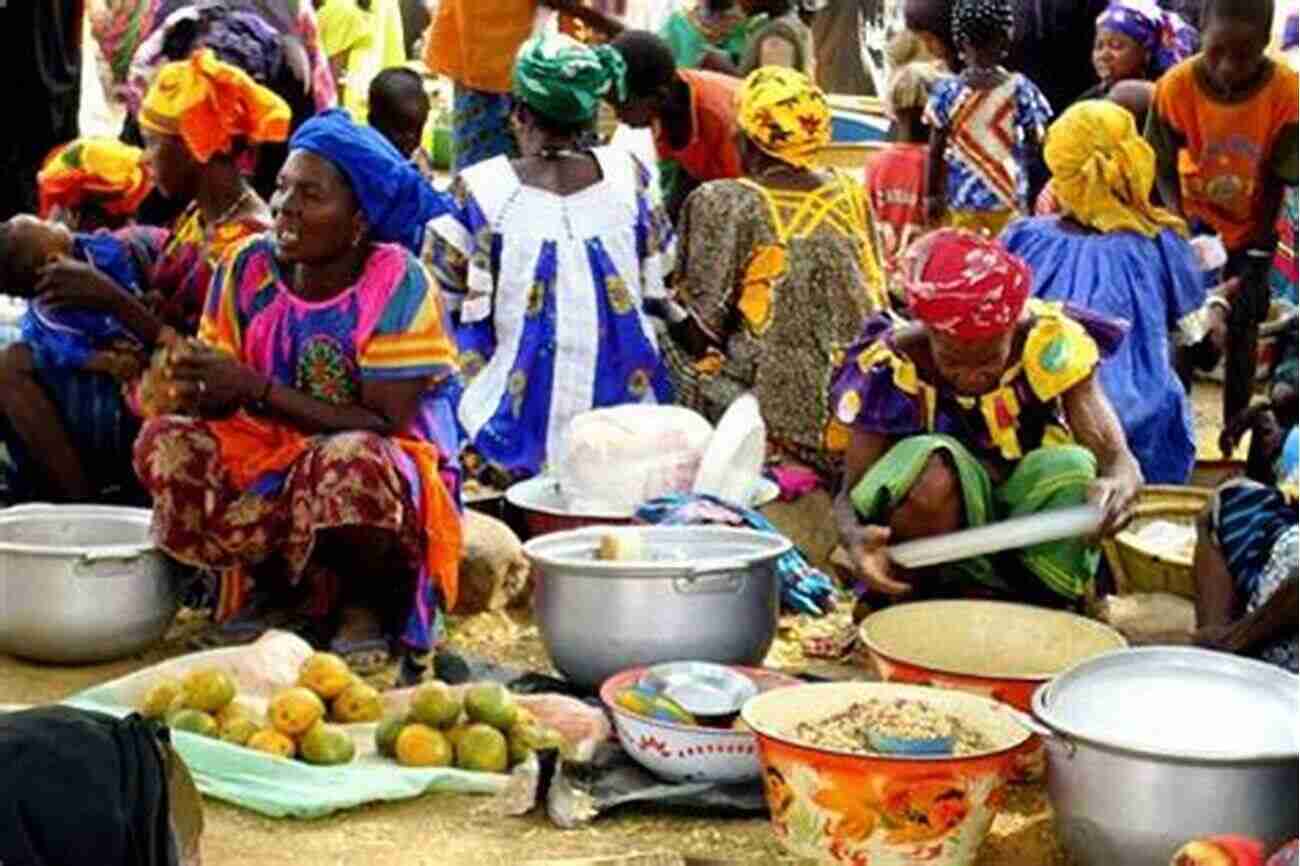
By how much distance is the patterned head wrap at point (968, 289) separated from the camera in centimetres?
427

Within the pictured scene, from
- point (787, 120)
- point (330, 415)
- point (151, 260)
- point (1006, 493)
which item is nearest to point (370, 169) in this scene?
point (330, 415)

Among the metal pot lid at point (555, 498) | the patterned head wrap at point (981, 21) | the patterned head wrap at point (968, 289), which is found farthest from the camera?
the patterned head wrap at point (981, 21)

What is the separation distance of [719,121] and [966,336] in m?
3.02

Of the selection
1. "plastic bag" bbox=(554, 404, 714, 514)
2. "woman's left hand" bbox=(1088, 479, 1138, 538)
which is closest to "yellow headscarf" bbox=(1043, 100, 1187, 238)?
"plastic bag" bbox=(554, 404, 714, 514)

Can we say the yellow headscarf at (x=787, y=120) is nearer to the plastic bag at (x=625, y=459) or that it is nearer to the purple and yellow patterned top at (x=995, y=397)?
the plastic bag at (x=625, y=459)

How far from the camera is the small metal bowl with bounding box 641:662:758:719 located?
380 centimetres

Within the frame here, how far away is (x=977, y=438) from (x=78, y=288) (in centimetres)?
182

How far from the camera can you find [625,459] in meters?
5.11

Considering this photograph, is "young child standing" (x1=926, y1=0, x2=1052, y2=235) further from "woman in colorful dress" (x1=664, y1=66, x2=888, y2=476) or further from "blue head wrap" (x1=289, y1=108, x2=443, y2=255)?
"blue head wrap" (x1=289, y1=108, x2=443, y2=255)

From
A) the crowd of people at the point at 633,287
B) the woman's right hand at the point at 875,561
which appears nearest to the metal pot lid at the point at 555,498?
the crowd of people at the point at 633,287

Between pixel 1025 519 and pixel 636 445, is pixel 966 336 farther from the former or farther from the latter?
pixel 636 445

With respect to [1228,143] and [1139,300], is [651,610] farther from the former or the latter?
[1228,143]

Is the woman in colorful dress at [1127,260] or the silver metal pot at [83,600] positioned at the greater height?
the woman in colorful dress at [1127,260]

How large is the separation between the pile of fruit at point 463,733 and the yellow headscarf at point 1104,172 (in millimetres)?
2471
